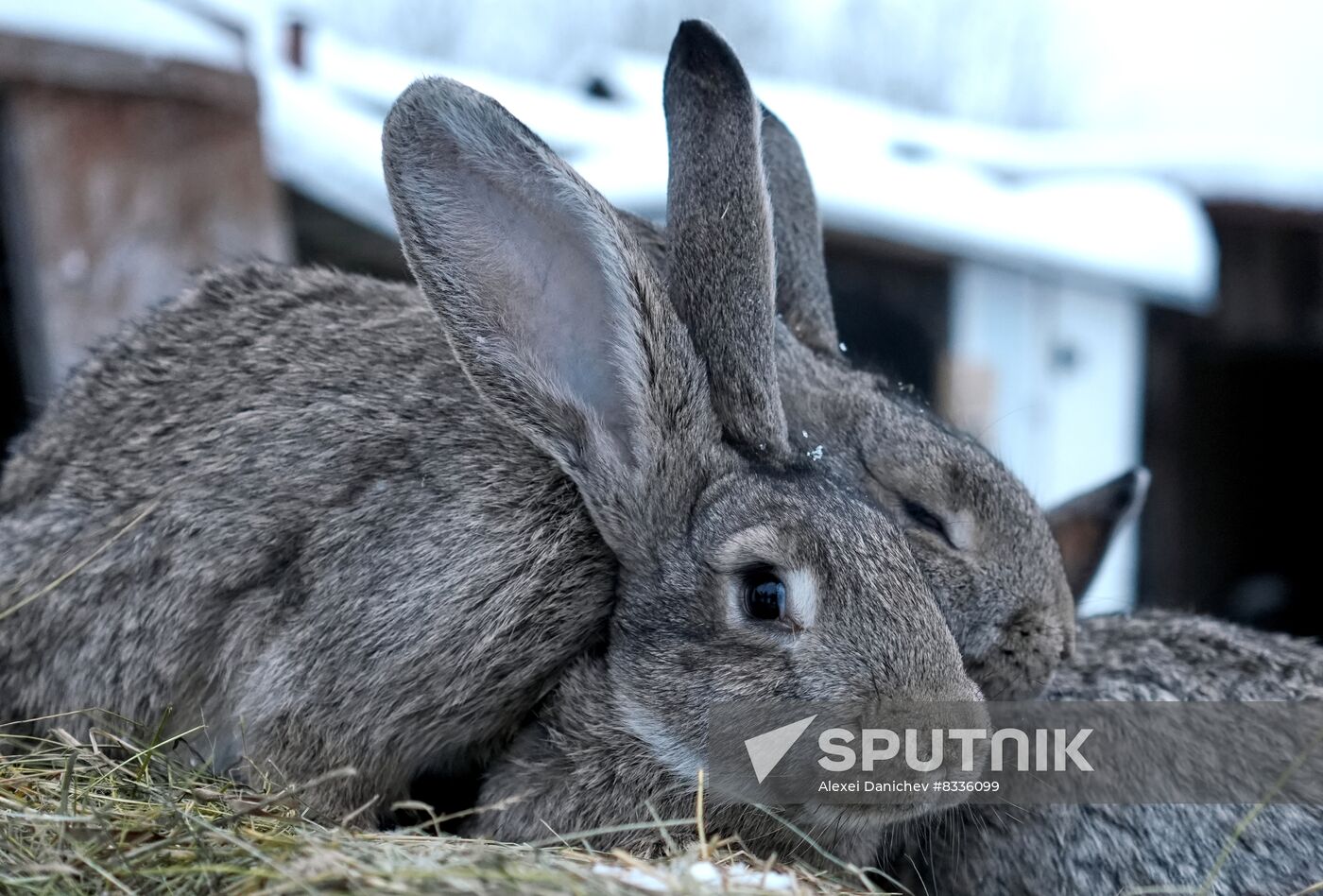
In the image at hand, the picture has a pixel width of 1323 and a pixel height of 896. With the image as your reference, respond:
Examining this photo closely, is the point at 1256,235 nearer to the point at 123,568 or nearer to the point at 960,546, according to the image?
the point at 960,546

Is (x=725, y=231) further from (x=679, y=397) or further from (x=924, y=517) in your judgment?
(x=924, y=517)

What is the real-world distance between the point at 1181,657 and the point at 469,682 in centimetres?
182

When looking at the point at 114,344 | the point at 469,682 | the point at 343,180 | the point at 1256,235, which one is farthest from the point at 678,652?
the point at 1256,235

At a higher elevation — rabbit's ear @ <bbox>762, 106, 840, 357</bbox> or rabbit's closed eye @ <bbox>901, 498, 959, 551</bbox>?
rabbit's ear @ <bbox>762, 106, 840, 357</bbox>

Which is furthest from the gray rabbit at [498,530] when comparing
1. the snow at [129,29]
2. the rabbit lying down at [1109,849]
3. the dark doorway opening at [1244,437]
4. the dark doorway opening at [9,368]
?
the dark doorway opening at [1244,437]

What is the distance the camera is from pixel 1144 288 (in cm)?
640

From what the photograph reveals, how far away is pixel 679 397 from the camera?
9.23 ft

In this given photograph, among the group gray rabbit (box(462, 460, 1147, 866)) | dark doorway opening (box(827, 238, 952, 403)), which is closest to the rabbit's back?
A: gray rabbit (box(462, 460, 1147, 866))

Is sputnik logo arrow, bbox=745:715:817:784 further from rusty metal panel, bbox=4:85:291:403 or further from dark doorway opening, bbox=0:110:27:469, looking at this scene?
dark doorway opening, bbox=0:110:27:469

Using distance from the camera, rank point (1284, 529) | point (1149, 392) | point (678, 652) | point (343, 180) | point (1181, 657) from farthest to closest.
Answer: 1. point (1284, 529)
2. point (1149, 392)
3. point (343, 180)
4. point (1181, 657)
5. point (678, 652)

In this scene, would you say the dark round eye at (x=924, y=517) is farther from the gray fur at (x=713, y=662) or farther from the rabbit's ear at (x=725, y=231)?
the rabbit's ear at (x=725, y=231)

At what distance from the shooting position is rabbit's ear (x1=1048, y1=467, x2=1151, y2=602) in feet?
12.8

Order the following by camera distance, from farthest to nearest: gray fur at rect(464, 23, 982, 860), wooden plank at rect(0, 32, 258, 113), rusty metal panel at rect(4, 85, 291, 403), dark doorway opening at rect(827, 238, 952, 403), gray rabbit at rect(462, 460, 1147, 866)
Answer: dark doorway opening at rect(827, 238, 952, 403) → rusty metal panel at rect(4, 85, 291, 403) → wooden plank at rect(0, 32, 258, 113) → gray rabbit at rect(462, 460, 1147, 866) → gray fur at rect(464, 23, 982, 860)

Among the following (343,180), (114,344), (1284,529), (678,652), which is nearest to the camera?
(678,652)
